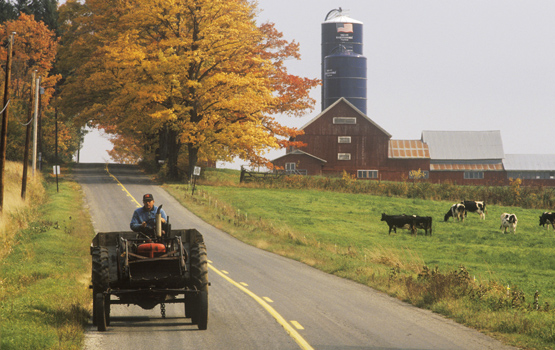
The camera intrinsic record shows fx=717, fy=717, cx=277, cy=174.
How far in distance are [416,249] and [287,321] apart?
19408 mm

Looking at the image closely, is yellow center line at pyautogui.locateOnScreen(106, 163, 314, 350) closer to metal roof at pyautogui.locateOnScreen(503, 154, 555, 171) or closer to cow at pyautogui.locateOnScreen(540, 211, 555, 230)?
cow at pyautogui.locateOnScreen(540, 211, 555, 230)

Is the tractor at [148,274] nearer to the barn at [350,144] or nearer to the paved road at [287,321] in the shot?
the paved road at [287,321]

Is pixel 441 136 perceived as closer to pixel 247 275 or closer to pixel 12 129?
pixel 12 129

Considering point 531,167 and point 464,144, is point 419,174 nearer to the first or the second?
point 464,144

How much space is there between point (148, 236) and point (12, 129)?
51128mm

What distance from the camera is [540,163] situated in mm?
100312

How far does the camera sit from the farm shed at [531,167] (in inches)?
3762

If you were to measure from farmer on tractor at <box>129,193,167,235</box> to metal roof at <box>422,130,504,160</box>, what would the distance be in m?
83.6

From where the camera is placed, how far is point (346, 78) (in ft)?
431

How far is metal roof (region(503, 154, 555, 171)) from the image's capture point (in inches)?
3812

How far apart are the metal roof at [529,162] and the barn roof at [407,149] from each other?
12482 mm

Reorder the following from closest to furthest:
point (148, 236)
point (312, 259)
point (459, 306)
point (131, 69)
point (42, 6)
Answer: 1. point (148, 236)
2. point (459, 306)
3. point (312, 259)
4. point (131, 69)
5. point (42, 6)

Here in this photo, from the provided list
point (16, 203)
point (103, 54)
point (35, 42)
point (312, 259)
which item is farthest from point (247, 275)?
point (35, 42)

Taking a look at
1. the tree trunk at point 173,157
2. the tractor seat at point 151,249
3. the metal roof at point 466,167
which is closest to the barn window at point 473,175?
the metal roof at point 466,167
